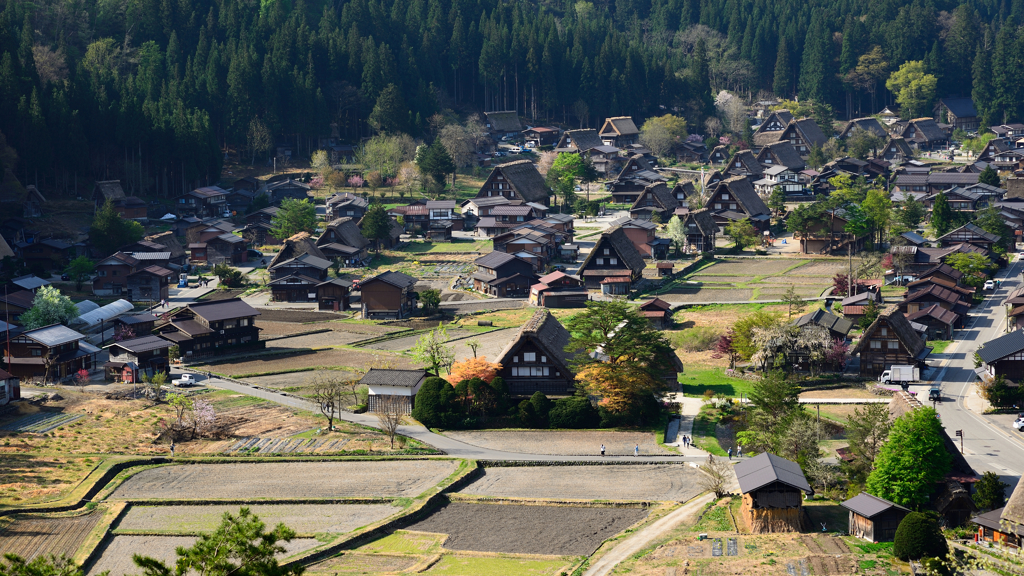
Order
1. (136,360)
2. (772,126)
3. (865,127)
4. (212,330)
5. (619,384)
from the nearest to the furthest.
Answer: (619,384) < (136,360) < (212,330) < (865,127) < (772,126)

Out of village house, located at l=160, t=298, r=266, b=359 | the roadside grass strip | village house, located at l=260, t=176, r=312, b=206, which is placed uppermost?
village house, located at l=260, t=176, r=312, b=206

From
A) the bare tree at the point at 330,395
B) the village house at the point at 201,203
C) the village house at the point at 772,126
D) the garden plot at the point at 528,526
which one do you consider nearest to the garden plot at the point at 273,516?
the garden plot at the point at 528,526

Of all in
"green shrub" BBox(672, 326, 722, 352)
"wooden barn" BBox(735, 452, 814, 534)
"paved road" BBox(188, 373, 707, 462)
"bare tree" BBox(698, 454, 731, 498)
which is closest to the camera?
"wooden barn" BBox(735, 452, 814, 534)

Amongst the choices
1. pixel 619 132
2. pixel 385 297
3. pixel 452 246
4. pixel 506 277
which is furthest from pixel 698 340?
pixel 619 132

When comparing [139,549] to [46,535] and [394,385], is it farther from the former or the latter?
[394,385]

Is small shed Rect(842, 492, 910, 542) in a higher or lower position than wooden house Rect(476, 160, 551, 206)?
lower

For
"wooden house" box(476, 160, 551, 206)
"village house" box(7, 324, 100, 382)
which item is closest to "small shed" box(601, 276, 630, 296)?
"wooden house" box(476, 160, 551, 206)

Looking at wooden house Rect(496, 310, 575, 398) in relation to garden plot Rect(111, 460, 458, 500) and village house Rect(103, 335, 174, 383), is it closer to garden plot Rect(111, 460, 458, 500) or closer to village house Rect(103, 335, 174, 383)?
garden plot Rect(111, 460, 458, 500)
